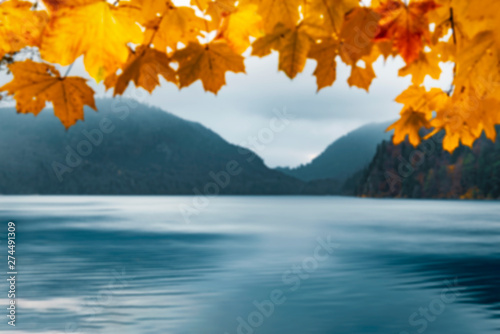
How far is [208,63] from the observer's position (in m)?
1.43

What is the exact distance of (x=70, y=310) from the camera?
2595 centimetres

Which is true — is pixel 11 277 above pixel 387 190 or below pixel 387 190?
below

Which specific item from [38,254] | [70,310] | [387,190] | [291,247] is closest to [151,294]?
[70,310]

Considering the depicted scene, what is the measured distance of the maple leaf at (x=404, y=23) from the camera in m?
1.25

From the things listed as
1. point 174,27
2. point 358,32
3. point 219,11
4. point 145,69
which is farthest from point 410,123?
point 145,69

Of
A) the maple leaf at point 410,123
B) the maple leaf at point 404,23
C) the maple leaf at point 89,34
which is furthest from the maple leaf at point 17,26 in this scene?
the maple leaf at point 410,123

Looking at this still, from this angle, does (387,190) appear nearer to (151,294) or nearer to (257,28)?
(151,294)

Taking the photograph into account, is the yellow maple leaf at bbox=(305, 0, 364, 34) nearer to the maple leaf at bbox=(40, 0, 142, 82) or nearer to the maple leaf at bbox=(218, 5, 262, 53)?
the maple leaf at bbox=(218, 5, 262, 53)

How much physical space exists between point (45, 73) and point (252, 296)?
98.2 feet

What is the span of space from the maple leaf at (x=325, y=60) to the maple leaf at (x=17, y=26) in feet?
2.71

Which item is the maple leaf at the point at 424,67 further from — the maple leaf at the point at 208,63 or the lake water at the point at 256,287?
the lake water at the point at 256,287

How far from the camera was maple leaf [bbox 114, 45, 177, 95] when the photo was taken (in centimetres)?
130

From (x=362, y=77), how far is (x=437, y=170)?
177955 mm

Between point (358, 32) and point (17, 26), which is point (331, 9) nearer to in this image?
point (358, 32)
